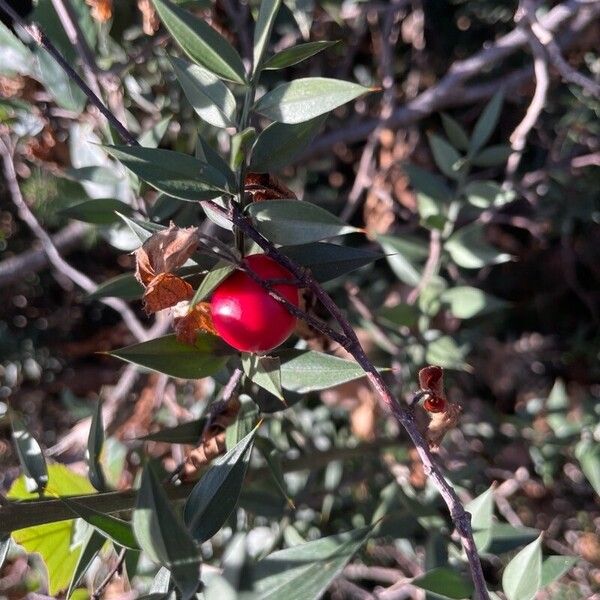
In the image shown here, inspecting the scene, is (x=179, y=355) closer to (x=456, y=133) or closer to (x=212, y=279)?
(x=212, y=279)

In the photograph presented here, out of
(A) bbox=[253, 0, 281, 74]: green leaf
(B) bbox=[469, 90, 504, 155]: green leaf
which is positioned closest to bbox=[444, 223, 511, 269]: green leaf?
(B) bbox=[469, 90, 504, 155]: green leaf

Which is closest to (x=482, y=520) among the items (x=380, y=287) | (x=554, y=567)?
A: (x=554, y=567)

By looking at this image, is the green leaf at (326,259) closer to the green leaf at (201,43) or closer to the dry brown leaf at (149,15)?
the green leaf at (201,43)

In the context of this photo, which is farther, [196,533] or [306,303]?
[306,303]

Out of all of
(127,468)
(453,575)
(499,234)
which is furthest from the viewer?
(499,234)

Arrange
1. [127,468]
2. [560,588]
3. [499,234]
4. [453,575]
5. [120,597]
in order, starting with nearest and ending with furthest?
[453,575] < [120,597] < [127,468] < [560,588] < [499,234]

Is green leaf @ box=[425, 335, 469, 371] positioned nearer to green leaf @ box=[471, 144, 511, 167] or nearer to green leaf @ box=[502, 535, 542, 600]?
green leaf @ box=[471, 144, 511, 167]

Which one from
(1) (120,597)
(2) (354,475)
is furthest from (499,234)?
(1) (120,597)

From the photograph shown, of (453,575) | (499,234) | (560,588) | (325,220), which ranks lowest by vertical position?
(560,588)

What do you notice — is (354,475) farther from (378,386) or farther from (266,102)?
(266,102)
